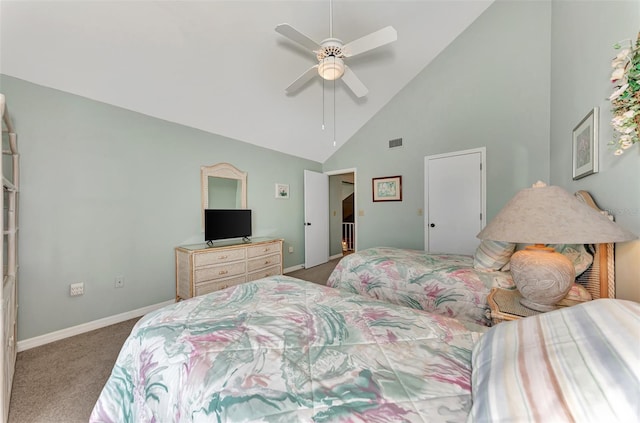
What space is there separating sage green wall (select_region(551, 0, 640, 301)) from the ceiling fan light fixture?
1.65m

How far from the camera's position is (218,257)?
3.16 metres

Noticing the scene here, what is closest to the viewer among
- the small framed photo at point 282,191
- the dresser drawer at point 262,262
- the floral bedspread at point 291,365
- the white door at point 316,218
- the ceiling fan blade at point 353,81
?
the floral bedspread at point 291,365

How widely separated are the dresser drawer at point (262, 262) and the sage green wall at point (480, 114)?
1.75 meters

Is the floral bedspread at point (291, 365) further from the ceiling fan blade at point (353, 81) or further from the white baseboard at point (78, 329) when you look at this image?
the ceiling fan blade at point (353, 81)

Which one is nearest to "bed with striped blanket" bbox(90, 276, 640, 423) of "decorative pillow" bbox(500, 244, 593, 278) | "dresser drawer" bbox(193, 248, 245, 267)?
"decorative pillow" bbox(500, 244, 593, 278)

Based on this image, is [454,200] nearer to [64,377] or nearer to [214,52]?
[214,52]

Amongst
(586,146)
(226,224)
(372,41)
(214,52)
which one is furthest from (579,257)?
(226,224)

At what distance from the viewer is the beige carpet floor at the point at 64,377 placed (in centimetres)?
150

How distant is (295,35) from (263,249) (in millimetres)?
2689

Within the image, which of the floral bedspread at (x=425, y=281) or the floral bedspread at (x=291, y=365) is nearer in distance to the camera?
the floral bedspread at (x=291, y=365)

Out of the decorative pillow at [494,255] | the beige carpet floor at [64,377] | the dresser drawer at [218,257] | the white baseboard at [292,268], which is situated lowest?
the beige carpet floor at [64,377]

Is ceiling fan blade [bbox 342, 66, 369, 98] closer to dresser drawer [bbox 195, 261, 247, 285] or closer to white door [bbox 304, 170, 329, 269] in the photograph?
white door [bbox 304, 170, 329, 269]

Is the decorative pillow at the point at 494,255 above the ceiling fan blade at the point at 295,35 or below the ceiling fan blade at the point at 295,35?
below

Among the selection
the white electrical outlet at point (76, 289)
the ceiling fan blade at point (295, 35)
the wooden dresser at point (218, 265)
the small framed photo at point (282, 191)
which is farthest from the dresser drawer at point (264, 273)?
the ceiling fan blade at point (295, 35)
